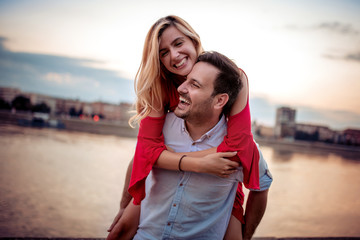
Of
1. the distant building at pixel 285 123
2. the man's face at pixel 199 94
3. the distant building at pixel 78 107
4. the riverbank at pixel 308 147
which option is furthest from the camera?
the distant building at pixel 78 107

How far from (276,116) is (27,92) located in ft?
242

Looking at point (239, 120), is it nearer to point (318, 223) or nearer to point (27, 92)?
point (318, 223)

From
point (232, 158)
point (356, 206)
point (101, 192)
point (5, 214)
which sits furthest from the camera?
point (356, 206)

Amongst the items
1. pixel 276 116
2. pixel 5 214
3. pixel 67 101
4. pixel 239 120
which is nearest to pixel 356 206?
pixel 5 214

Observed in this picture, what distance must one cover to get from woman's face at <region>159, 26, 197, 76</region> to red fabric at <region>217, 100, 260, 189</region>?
18.9 inches

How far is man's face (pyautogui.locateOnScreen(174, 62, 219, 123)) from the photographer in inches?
63.9

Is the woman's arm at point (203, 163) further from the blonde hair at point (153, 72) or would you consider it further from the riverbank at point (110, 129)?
the riverbank at point (110, 129)

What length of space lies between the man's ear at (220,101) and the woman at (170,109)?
73 millimetres

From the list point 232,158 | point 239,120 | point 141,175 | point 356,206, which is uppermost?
point 239,120

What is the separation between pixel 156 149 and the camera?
1.65 meters

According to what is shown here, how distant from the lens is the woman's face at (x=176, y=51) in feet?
6.17

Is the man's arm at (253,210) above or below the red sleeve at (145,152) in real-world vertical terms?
below

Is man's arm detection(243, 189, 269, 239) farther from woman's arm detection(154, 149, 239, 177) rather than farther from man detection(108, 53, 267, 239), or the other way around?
woman's arm detection(154, 149, 239, 177)

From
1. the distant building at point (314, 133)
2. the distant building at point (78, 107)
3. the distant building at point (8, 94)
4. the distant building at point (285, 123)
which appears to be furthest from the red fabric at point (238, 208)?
the distant building at point (8, 94)
